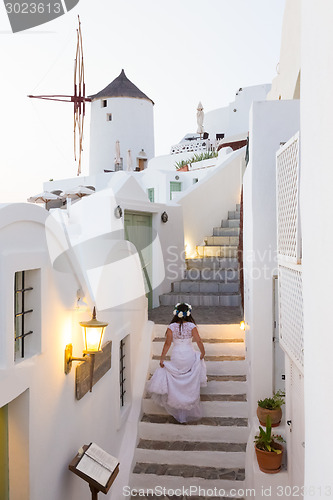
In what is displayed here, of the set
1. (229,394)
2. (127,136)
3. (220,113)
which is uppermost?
(220,113)

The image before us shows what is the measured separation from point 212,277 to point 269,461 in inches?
287

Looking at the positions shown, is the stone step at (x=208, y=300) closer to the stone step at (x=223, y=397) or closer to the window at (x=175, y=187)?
the stone step at (x=223, y=397)

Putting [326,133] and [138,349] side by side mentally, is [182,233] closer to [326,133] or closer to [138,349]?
[138,349]

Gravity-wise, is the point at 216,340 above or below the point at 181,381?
above

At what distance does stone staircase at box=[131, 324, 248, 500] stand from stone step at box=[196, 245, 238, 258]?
5518mm

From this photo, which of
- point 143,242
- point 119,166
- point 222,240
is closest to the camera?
point 143,242

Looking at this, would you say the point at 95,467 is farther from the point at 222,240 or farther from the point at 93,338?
the point at 222,240

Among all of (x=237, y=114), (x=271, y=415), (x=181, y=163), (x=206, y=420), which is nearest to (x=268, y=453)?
(x=271, y=415)

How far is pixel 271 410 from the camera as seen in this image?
636 cm

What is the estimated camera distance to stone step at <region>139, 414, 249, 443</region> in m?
7.34

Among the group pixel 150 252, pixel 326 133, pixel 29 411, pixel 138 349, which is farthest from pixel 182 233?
pixel 326 133

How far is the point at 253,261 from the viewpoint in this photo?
6832mm

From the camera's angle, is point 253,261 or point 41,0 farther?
point 253,261

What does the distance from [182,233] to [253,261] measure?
654 centimetres
